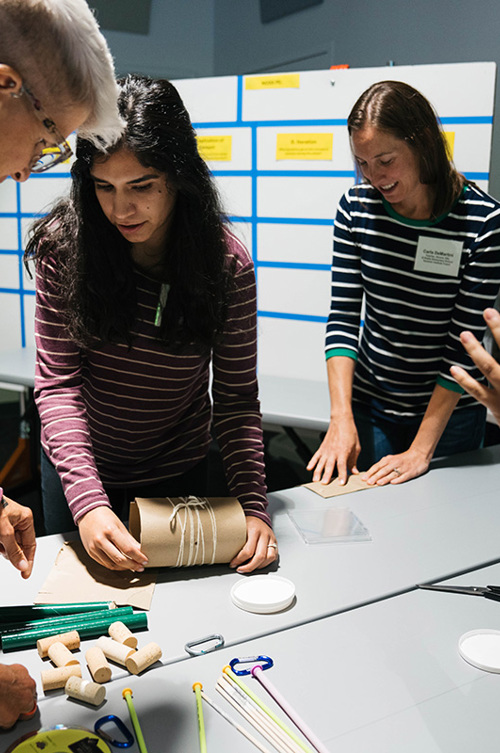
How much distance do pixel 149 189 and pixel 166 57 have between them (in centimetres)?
355

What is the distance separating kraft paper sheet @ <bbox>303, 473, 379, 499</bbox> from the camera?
1516 millimetres

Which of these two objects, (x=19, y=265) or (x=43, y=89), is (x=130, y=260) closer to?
(x=43, y=89)

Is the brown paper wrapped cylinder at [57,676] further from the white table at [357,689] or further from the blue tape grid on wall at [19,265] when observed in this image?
the blue tape grid on wall at [19,265]

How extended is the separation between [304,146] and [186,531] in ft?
6.49

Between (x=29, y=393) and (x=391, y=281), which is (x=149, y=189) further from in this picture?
(x=29, y=393)

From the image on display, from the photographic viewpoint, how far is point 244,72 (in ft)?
14.1

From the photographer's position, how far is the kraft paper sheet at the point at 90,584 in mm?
1062

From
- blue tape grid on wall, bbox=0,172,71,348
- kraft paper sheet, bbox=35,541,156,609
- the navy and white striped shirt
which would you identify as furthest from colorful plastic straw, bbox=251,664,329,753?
blue tape grid on wall, bbox=0,172,71,348

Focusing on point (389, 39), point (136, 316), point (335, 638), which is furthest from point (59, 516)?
point (389, 39)

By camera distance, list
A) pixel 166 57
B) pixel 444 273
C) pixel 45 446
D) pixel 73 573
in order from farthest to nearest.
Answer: pixel 166 57 → pixel 444 273 → pixel 45 446 → pixel 73 573

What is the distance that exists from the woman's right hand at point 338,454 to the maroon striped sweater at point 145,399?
30 centimetres

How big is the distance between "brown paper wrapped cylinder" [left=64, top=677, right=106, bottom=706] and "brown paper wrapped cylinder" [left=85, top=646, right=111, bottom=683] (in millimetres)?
23

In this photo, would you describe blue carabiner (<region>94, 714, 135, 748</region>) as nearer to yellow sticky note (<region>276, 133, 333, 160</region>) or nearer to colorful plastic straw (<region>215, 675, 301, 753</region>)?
colorful plastic straw (<region>215, 675, 301, 753</region>)

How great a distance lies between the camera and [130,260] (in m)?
1.32
